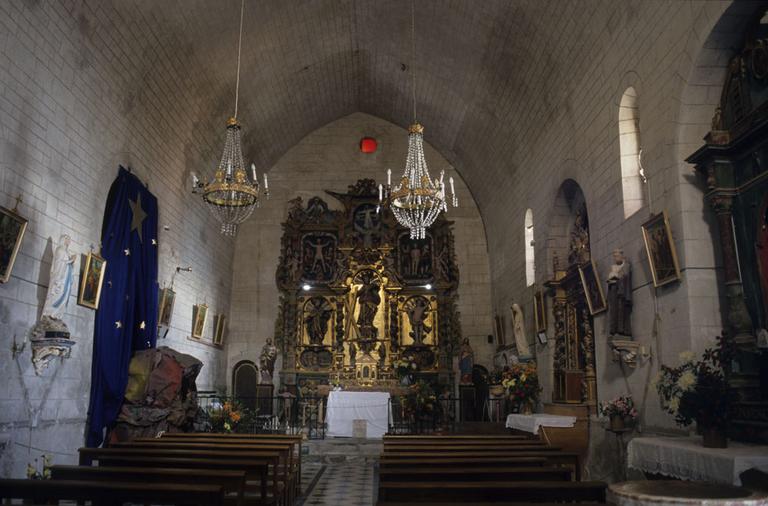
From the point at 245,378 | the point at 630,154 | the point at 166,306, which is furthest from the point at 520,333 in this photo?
the point at 245,378

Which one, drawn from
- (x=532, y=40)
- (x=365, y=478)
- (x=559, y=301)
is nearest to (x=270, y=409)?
(x=365, y=478)

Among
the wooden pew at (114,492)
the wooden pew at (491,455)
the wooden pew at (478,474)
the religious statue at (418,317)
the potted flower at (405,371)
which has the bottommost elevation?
the wooden pew at (114,492)

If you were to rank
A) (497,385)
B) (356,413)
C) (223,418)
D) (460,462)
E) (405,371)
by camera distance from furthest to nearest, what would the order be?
1. (405,371)
2. (497,385)
3. (356,413)
4. (223,418)
5. (460,462)

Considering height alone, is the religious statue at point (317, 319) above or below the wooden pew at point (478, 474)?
above

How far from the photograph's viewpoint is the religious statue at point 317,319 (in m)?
19.2

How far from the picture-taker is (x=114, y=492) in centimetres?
462

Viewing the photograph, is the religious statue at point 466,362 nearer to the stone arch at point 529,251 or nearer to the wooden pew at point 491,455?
the stone arch at point 529,251

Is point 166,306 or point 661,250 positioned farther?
point 166,306

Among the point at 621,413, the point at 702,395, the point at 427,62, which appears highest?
the point at 427,62

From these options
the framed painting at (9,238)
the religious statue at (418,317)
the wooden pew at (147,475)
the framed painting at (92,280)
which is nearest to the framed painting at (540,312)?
the religious statue at (418,317)

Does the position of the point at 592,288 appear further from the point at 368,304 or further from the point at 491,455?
the point at 368,304

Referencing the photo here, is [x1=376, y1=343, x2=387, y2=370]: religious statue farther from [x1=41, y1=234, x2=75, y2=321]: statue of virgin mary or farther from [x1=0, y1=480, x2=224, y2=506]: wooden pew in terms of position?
[x1=0, y1=480, x2=224, y2=506]: wooden pew

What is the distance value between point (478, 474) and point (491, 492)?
825mm

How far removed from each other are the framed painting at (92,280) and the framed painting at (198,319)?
17.1 ft
